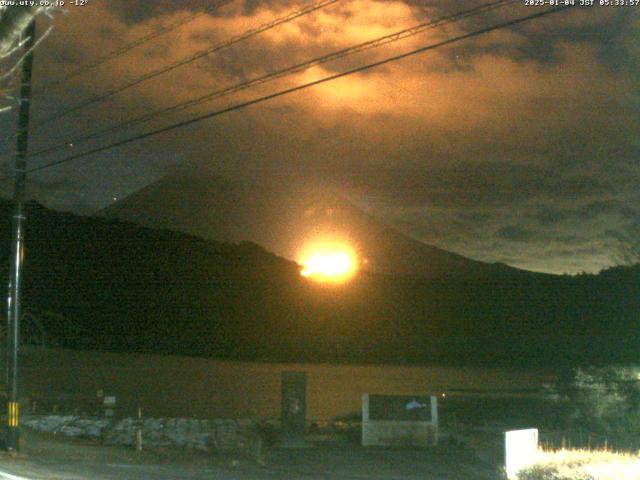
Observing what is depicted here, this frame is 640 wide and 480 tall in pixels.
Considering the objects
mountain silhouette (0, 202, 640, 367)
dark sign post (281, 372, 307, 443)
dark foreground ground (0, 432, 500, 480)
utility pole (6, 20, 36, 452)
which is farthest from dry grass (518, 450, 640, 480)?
mountain silhouette (0, 202, 640, 367)

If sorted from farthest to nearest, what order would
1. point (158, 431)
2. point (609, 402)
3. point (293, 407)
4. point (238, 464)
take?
point (609, 402) → point (158, 431) → point (293, 407) → point (238, 464)

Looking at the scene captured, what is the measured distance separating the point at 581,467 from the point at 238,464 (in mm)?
9949

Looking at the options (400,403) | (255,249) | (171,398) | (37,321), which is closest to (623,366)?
(400,403)

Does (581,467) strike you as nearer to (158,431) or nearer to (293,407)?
(293,407)

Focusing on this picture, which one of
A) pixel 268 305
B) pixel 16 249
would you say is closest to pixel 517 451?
pixel 16 249

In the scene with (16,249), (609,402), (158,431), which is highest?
(16,249)

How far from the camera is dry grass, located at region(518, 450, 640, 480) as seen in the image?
13705mm

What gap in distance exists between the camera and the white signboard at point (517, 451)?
53.4ft

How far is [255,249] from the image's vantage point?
12775cm

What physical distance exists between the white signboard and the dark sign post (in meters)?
12.9

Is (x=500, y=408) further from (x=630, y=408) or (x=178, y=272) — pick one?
(x=178, y=272)

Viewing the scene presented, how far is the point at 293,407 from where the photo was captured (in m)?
29.2

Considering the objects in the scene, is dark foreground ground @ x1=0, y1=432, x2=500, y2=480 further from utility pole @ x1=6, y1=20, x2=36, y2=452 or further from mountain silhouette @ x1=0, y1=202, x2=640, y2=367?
mountain silhouette @ x1=0, y1=202, x2=640, y2=367

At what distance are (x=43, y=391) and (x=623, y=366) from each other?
117 feet
